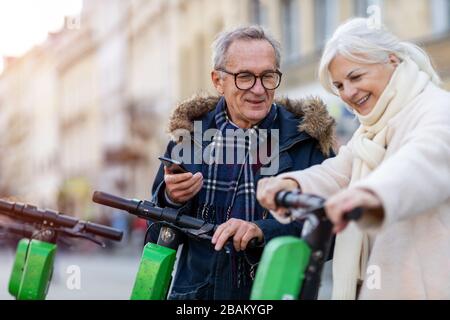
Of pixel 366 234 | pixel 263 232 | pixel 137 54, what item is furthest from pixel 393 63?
pixel 137 54

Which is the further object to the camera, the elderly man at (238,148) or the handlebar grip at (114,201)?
the elderly man at (238,148)

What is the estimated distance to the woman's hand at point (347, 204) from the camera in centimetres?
252

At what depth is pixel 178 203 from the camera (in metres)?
3.76

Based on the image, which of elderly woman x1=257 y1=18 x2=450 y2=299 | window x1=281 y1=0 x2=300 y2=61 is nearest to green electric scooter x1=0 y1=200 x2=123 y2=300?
elderly woman x1=257 y1=18 x2=450 y2=299

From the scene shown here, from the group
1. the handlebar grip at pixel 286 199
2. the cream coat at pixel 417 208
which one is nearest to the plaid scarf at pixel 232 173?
the cream coat at pixel 417 208

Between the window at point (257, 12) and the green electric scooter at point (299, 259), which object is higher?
the window at point (257, 12)

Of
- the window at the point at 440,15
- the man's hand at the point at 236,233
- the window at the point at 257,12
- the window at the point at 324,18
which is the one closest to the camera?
the man's hand at the point at 236,233

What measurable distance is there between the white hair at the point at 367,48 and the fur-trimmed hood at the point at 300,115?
565mm

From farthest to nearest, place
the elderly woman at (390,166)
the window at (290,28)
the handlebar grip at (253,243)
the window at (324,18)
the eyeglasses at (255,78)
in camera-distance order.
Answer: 1. the window at (290,28)
2. the window at (324,18)
3. the eyeglasses at (255,78)
4. the handlebar grip at (253,243)
5. the elderly woman at (390,166)

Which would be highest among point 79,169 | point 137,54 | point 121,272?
point 137,54

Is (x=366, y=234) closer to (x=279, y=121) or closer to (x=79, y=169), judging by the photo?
(x=279, y=121)

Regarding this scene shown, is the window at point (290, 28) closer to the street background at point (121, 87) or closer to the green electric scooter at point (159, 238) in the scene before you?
the street background at point (121, 87)

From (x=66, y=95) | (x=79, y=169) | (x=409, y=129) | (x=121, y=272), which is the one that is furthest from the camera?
(x=66, y=95)

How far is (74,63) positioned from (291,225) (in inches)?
2141
